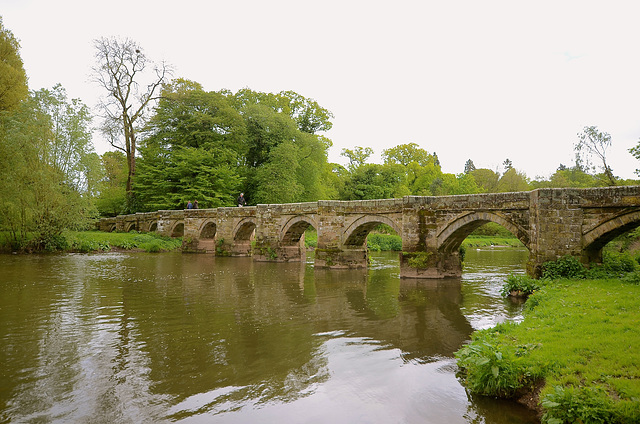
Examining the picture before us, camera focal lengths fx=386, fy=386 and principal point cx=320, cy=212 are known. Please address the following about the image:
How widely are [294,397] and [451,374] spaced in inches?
88.0

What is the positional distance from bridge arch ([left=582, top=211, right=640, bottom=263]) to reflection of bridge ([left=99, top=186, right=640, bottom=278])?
0.07 ft

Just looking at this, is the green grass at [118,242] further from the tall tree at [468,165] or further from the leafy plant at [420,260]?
the tall tree at [468,165]

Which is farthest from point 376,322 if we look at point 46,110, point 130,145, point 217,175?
point 130,145

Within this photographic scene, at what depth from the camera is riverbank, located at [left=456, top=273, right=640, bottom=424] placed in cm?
352

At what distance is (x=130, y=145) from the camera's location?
106 ft

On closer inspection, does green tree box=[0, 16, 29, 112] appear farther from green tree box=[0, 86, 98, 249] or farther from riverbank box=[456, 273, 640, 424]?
riverbank box=[456, 273, 640, 424]

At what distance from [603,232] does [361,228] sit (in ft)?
28.9

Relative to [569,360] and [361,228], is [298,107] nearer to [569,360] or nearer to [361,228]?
[361,228]

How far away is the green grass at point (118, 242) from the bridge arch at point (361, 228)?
1414 centimetres

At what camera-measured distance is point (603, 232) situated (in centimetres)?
1038

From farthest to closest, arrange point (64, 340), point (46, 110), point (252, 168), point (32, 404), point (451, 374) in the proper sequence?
point (252, 168), point (46, 110), point (64, 340), point (451, 374), point (32, 404)

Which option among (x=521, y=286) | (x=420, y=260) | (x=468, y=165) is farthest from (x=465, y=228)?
(x=468, y=165)

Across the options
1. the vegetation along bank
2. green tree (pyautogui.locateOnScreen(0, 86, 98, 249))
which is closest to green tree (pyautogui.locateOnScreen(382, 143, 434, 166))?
green tree (pyautogui.locateOnScreen(0, 86, 98, 249))

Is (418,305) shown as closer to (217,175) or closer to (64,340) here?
(64,340)
